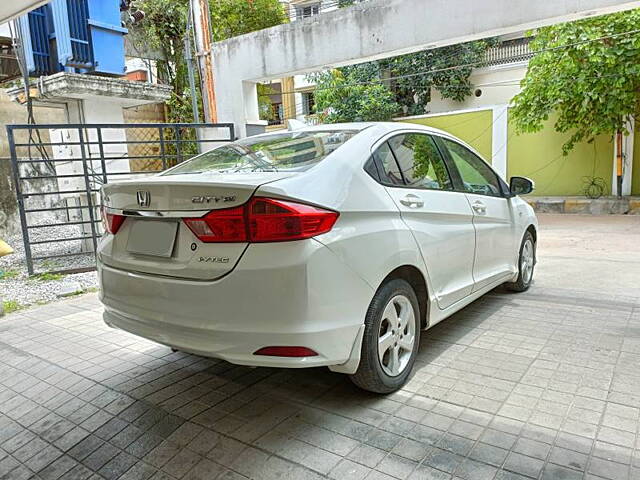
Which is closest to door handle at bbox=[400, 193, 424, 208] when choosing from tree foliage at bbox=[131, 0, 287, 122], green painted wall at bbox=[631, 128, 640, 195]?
green painted wall at bbox=[631, 128, 640, 195]

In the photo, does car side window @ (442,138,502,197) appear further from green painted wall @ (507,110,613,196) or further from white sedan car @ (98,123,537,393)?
green painted wall @ (507,110,613,196)

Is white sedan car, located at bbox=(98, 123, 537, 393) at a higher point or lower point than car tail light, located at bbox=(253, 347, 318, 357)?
higher

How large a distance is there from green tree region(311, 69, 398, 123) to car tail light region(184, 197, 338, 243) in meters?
14.1

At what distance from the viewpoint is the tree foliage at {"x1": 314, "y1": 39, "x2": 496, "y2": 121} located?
629 inches

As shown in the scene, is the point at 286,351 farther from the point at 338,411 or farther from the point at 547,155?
the point at 547,155

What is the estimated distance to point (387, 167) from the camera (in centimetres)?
292

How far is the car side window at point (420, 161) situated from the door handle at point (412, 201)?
3.5 inches

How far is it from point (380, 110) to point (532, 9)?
10718mm

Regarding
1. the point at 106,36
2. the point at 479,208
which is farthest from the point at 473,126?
the point at 479,208

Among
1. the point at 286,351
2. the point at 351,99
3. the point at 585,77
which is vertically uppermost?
the point at 351,99

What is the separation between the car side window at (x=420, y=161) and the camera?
10.2ft

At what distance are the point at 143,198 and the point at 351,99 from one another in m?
14.2

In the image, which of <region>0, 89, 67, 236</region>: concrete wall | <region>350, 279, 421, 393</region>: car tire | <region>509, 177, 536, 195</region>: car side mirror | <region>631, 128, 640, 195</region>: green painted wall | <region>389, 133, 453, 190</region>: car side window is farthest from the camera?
<region>631, 128, 640, 195</region>: green painted wall

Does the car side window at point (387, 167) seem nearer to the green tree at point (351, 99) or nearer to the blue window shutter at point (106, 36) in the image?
the blue window shutter at point (106, 36)
